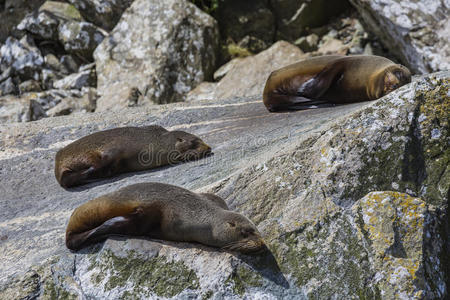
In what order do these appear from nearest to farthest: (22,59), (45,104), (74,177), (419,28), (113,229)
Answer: (113,229), (74,177), (419,28), (45,104), (22,59)

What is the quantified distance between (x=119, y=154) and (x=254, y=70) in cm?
588

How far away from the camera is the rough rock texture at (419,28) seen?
919 cm

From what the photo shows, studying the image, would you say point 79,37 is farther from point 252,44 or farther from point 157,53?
point 252,44

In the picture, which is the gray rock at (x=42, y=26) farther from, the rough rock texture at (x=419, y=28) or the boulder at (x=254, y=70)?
the rough rock texture at (x=419, y=28)

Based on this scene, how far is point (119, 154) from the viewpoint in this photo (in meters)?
5.55

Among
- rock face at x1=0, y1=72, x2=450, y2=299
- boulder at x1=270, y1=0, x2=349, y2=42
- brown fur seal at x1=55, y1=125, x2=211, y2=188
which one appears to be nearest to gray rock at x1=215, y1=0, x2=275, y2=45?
boulder at x1=270, y1=0, x2=349, y2=42

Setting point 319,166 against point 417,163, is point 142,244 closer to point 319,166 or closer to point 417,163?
point 319,166

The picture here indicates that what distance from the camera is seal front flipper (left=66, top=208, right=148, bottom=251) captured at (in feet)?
12.2

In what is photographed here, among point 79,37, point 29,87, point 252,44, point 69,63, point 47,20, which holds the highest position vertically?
point 47,20

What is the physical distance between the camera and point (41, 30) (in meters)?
12.7

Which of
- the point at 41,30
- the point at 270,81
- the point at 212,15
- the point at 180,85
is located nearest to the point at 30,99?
the point at 41,30

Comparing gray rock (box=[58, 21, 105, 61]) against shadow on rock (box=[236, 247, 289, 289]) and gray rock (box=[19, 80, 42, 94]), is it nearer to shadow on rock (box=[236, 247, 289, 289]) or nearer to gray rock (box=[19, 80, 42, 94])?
gray rock (box=[19, 80, 42, 94])

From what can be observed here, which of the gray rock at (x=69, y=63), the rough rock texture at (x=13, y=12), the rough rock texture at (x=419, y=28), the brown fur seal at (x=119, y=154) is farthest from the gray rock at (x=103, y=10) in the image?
the brown fur seal at (x=119, y=154)

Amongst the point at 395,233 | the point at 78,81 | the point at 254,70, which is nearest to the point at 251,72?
the point at 254,70
